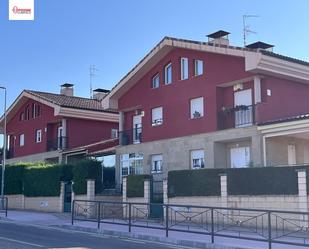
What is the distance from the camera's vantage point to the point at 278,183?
19.6 meters

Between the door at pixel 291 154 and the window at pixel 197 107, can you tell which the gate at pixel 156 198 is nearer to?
the window at pixel 197 107

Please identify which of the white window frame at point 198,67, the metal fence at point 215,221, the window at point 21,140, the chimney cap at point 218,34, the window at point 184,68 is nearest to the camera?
the metal fence at point 215,221

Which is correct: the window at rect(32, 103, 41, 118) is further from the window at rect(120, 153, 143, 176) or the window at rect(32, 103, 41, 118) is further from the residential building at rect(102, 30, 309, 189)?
the window at rect(120, 153, 143, 176)

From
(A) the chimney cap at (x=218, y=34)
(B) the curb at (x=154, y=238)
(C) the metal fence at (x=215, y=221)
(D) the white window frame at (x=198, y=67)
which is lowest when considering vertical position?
(B) the curb at (x=154, y=238)

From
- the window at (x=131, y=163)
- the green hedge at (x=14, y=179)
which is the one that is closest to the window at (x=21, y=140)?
the green hedge at (x=14, y=179)

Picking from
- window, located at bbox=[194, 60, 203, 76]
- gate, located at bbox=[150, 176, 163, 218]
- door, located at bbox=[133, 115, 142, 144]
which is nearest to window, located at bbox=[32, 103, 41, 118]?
door, located at bbox=[133, 115, 142, 144]

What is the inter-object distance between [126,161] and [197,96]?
6963mm

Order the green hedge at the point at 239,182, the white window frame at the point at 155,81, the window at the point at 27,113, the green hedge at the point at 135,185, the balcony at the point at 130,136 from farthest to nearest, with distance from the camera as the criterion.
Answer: the window at the point at 27,113
the balcony at the point at 130,136
the white window frame at the point at 155,81
the green hedge at the point at 135,185
the green hedge at the point at 239,182

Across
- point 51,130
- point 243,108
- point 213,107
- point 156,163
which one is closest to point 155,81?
point 156,163

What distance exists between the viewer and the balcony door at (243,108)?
2584cm

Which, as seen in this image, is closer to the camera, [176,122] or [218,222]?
[218,222]

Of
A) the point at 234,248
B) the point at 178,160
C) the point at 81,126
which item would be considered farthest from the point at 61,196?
the point at 234,248

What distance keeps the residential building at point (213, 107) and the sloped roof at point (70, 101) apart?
7.48 metres

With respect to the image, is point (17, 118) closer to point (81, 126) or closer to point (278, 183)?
point (81, 126)
